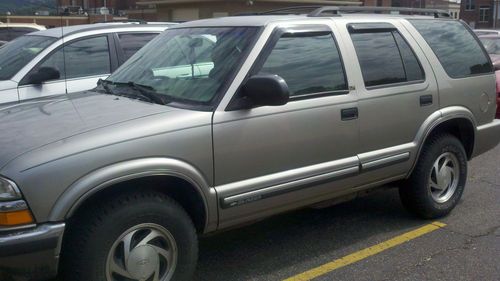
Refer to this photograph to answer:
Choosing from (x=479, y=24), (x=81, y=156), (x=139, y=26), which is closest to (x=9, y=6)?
(x=139, y=26)

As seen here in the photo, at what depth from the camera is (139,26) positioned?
23.5 ft

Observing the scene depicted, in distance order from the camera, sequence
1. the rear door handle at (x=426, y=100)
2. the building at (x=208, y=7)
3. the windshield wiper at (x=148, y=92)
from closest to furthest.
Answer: the windshield wiper at (x=148, y=92)
the rear door handle at (x=426, y=100)
the building at (x=208, y=7)

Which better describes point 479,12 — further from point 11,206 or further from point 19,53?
point 11,206

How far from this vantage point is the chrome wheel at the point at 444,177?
16.4 feet

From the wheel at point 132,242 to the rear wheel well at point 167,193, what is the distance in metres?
0.04

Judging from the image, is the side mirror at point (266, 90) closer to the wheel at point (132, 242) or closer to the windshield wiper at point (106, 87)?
the wheel at point (132, 242)

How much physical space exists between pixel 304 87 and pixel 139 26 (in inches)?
147

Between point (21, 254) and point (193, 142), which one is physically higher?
point (193, 142)

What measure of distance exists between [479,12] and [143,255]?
86.7 meters

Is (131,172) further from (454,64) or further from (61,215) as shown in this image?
(454,64)

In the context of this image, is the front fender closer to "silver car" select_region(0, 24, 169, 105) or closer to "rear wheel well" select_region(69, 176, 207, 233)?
"rear wheel well" select_region(69, 176, 207, 233)

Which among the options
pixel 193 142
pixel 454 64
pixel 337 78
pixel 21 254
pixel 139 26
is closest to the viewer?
pixel 21 254

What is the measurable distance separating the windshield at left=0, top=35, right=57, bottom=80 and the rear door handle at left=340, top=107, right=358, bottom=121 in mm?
3766

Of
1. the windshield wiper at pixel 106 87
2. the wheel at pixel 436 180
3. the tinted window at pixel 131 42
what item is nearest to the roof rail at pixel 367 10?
the wheel at pixel 436 180
